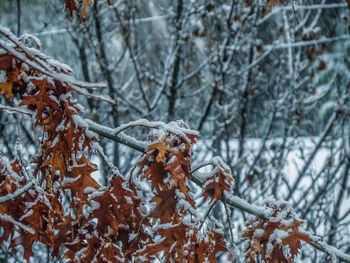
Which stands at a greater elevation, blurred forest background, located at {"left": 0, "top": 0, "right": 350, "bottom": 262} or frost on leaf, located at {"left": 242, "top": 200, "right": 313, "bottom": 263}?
blurred forest background, located at {"left": 0, "top": 0, "right": 350, "bottom": 262}

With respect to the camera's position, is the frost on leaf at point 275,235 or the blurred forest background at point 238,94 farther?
the blurred forest background at point 238,94

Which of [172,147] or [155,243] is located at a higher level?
[172,147]

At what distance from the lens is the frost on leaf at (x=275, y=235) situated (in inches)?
56.8

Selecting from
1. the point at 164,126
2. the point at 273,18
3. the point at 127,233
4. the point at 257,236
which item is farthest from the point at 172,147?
the point at 273,18

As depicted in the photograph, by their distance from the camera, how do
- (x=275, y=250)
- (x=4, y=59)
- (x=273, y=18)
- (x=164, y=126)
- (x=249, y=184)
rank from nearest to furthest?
1. (x=4, y=59)
2. (x=164, y=126)
3. (x=275, y=250)
4. (x=249, y=184)
5. (x=273, y=18)

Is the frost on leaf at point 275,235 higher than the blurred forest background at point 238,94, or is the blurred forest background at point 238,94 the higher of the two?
the blurred forest background at point 238,94

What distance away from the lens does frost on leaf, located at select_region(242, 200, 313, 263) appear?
144 centimetres

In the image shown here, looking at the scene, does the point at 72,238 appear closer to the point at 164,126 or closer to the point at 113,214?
the point at 113,214

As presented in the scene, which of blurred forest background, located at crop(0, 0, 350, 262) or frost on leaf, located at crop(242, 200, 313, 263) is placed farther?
blurred forest background, located at crop(0, 0, 350, 262)

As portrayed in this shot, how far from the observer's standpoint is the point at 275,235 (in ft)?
4.82

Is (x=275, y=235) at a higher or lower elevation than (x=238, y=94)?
lower

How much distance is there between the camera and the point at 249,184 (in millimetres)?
4137

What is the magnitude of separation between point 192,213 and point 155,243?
166mm

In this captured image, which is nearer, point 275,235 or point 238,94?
point 275,235
